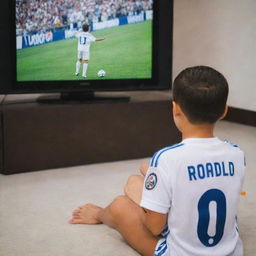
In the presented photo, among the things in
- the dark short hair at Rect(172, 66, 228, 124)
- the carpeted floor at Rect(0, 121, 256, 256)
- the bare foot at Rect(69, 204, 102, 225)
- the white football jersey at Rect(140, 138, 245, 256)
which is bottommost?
the carpeted floor at Rect(0, 121, 256, 256)

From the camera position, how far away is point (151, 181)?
1486 millimetres

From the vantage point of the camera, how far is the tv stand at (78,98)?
3229 millimetres

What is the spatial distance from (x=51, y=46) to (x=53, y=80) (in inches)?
9.0

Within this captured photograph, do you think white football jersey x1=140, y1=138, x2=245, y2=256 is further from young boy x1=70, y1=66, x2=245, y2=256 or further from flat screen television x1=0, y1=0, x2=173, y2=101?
flat screen television x1=0, y1=0, x2=173, y2=101

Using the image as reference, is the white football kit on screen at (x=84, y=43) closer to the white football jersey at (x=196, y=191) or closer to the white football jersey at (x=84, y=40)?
the white football jersey at (x=84, y=40)

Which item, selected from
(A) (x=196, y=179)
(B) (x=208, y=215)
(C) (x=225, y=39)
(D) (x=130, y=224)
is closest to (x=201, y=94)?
(A) (x=196, y=179)

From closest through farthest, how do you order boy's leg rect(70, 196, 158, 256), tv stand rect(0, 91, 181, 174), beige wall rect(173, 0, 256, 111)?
boy's leg rect(70, 196, 158, 256), tv stand rect(0, 91, 181, 174), beige wall rect(173, 0, 256, 111)

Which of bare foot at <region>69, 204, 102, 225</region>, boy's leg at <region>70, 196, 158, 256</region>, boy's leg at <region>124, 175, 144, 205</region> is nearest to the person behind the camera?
boy's leg at <region>70, 196, 158, 256</region>

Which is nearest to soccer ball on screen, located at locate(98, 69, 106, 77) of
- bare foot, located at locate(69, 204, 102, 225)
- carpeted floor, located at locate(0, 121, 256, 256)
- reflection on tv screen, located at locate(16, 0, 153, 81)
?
reflection on tv screen, located at locate(16, 0, 153, 81)

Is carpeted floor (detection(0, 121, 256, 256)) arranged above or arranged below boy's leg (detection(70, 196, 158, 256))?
below

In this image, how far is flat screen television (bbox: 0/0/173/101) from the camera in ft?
10.1

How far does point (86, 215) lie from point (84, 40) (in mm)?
1386

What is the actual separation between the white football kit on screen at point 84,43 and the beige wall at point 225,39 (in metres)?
1.97

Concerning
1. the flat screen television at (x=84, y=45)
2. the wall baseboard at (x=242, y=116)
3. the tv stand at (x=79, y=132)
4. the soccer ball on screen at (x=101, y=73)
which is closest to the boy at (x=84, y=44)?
the flat screen television at (x=84, y=45)
